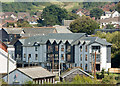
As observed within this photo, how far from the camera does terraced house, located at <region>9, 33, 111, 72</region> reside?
18344 mm

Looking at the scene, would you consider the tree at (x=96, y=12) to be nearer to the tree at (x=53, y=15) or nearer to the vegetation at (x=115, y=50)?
the tree at (x=53, y=15)

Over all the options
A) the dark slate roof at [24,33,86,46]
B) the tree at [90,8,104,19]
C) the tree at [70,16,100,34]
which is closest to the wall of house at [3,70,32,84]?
the dark slate roof at [24,33,86,46]

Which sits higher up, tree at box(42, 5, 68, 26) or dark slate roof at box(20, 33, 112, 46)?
tree at box(42, 5, 68, 26)

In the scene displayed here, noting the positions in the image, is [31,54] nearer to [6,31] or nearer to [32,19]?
→ [6,31]

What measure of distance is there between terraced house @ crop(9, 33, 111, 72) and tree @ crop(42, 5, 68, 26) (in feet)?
63.5

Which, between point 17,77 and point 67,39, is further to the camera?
point 67,39

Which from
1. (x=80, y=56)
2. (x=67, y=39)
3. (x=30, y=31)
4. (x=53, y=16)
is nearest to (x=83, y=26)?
(x=30, y=31)

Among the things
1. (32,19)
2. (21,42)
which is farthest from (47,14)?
(21,42)

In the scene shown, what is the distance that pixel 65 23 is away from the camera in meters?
38.2

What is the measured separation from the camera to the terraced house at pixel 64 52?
18.3 metres

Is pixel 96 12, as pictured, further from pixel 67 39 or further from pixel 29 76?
pixel 29 76

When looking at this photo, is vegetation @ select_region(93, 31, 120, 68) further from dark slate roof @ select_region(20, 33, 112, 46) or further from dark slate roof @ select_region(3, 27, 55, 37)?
dark slate roof @ select_region(3, 27, 55, 37)

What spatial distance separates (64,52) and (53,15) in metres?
22.0

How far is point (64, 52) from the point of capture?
63.0 feet
